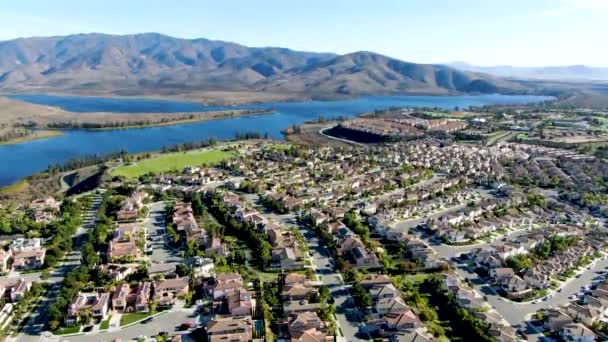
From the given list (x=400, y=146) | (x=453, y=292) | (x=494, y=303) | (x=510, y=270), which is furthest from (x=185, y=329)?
(x=400, y=146)

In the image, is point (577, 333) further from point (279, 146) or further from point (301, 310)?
point (279, 146)

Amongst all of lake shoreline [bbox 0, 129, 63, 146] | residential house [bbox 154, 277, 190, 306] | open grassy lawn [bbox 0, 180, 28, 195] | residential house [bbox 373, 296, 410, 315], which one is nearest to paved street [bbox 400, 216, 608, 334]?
residential house [bbox 373, 296, 410, 315]

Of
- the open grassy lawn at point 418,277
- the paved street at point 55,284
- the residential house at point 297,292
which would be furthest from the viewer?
the open grassy lawn at point 418,277

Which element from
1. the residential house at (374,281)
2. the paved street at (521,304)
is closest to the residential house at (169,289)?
the residential house at (374,281)

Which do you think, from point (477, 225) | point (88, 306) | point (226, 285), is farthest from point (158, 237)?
point (477, 225)

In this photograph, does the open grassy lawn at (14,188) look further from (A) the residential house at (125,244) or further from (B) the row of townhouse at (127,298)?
(B) the row of townhouse at (127,298)

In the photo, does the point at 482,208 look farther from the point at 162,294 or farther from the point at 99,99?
the point at 99,99

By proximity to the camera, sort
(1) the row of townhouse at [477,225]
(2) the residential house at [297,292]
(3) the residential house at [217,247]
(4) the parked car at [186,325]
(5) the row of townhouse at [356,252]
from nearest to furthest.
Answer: (4) the parked car at [186,325] < (2) the residential house at [297,292] < (5) the row of townhouse at [356,252] < (3) the residential house at [217,247] < (1) the row of townhouse at [477,225]
